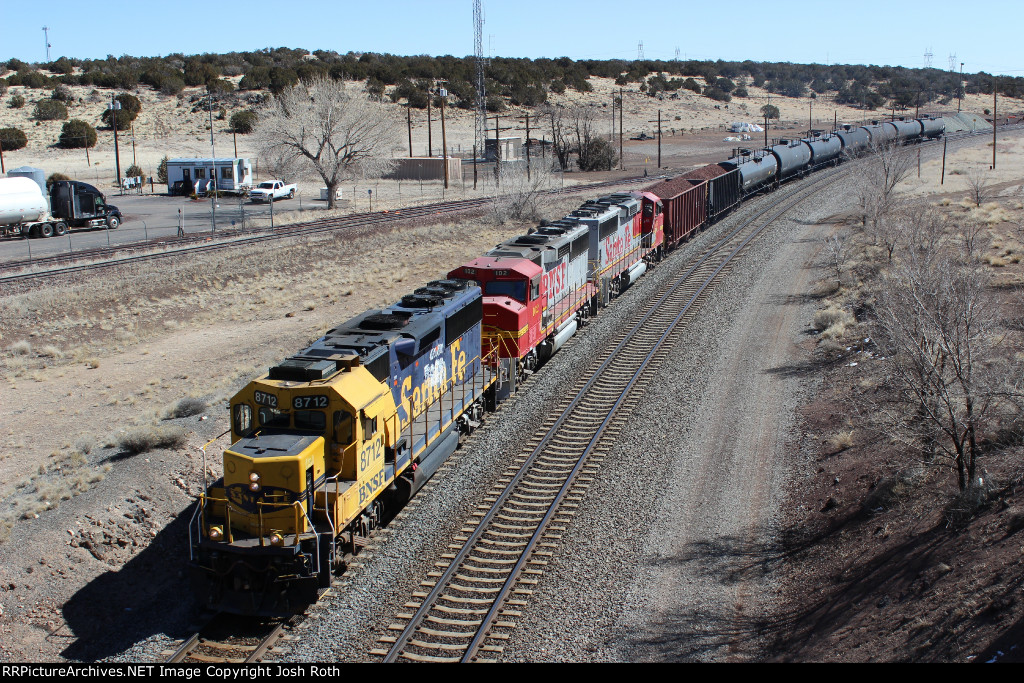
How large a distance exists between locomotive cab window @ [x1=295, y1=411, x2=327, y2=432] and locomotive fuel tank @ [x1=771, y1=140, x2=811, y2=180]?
5606cm

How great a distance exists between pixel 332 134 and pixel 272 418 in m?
54.8

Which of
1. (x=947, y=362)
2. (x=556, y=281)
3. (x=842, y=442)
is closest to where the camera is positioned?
(x=947, y=362)

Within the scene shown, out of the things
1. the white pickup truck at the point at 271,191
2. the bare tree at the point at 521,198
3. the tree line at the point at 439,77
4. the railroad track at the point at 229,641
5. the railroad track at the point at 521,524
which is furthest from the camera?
the tree line at the point at 439,77

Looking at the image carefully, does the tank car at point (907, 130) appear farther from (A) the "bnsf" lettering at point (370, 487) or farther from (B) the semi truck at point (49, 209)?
(A) the "bnsf" lettering at point (370, 487)

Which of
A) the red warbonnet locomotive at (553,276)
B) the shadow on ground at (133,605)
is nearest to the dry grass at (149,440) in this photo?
the shadow on ground at (133,605)

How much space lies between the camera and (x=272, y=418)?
14.3 metres

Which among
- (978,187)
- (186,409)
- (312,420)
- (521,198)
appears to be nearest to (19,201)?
(521,198)

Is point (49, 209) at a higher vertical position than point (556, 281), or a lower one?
higher

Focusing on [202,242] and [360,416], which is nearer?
[360,416]

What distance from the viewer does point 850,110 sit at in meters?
167

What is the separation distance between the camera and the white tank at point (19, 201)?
52.2 metres

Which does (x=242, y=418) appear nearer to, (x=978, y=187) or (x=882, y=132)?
(x=978, y=187)

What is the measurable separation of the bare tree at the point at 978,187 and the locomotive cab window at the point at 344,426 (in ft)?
154
